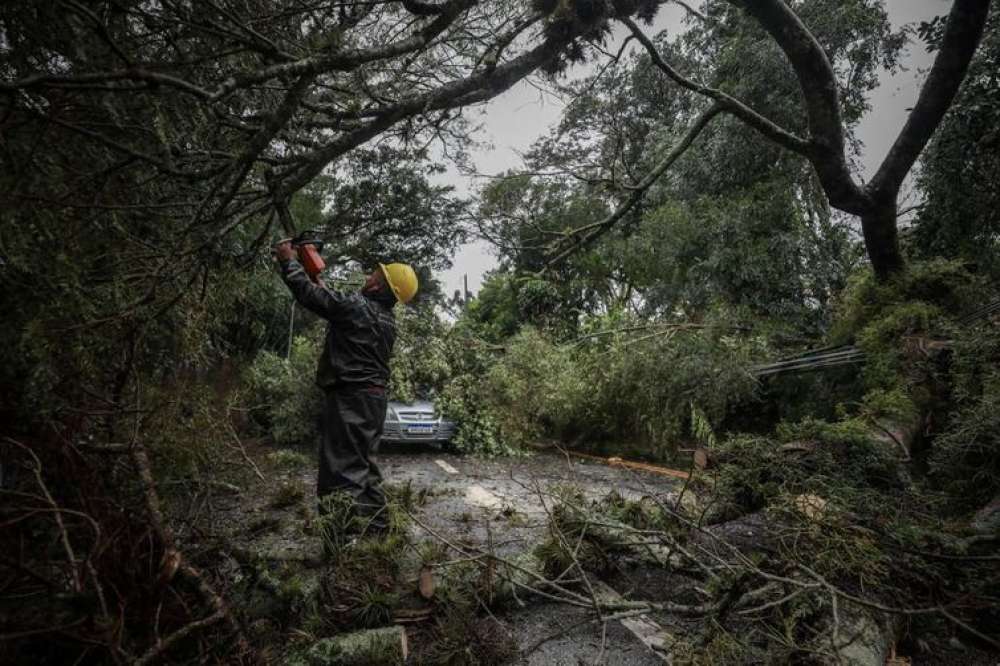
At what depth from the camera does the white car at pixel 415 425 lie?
8531 mm

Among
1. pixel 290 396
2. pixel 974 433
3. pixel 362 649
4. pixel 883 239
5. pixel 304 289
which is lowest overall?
pixel 362 649

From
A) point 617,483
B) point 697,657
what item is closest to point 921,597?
point 697,657

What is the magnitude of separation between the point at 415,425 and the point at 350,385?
5148 millimetres

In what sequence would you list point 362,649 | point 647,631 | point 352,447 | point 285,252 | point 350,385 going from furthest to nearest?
point 350,385 < point 352,447 < point 285,252 < point 647,631 < point 362,649

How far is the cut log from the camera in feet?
6.86

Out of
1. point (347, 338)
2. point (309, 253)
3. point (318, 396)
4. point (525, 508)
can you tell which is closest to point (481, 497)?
point (525, 508)

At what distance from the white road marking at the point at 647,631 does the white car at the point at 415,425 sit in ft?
19.9

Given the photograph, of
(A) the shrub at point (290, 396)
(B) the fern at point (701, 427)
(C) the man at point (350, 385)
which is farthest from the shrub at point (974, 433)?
(A) the shrub at point (290, 396)

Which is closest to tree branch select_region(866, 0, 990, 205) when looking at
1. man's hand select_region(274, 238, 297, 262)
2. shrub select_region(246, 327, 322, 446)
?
man's hand select_region(274, 238, 297, 262)

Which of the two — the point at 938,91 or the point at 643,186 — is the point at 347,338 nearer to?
the point at 643,186

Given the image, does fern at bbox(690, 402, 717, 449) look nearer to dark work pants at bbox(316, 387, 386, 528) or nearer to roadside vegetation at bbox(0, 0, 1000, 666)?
roadside vegetation at bbox(0, 0, 1000, 666)

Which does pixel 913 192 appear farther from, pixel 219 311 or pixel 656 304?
pixel 219 311

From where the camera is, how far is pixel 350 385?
12.0 feet

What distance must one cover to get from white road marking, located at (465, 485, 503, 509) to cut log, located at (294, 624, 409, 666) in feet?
9.39
